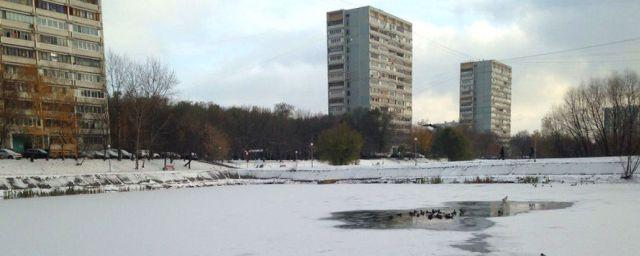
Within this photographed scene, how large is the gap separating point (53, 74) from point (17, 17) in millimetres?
9765

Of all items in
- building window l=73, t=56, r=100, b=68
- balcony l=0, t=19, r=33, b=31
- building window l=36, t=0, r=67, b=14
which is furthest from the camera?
building window l=73, t=56, r=100, b=68

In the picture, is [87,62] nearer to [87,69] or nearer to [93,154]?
[87,69]

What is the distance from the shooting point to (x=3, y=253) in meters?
Answer: 12.4

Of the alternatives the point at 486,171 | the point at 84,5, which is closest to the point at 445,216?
the point at 486,171

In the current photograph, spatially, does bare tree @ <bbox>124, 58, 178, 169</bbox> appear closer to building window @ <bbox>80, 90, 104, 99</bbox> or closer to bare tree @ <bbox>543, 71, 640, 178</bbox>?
building window @ <bbox>80, 90, 104, 99</bbox>

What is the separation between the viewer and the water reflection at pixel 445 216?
16.0 metres

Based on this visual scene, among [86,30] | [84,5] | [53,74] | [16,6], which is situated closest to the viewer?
[16,6]

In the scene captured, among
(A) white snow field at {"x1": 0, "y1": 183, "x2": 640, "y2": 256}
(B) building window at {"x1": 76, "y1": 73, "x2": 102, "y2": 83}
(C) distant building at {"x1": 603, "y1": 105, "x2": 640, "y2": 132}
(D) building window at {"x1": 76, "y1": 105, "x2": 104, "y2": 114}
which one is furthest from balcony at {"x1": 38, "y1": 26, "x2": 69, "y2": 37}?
(C) distant building at {"x1": 603, "y1": 105, "x2": 640, "y2": 132}

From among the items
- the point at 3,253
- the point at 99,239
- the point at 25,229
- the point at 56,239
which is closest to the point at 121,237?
the point at 99,239

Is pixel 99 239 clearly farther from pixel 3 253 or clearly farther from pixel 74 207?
pixel 74 207

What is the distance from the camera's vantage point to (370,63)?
388 feet

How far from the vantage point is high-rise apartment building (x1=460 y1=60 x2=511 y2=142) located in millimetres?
148000

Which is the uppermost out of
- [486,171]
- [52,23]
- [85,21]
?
[85,21]

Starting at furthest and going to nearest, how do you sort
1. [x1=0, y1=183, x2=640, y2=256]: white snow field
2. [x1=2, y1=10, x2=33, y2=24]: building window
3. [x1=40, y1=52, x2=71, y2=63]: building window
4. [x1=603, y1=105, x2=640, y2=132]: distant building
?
[x1=40, y1=52, x2=71, y2=63]: building window → [x1=2, y1=10, x2=33, y2=24]: building window → [x1=603, y1=105, x2=640, y2=132]: distant building → [x1=0, y1=183, x2=640, y2=256]: white snow field
